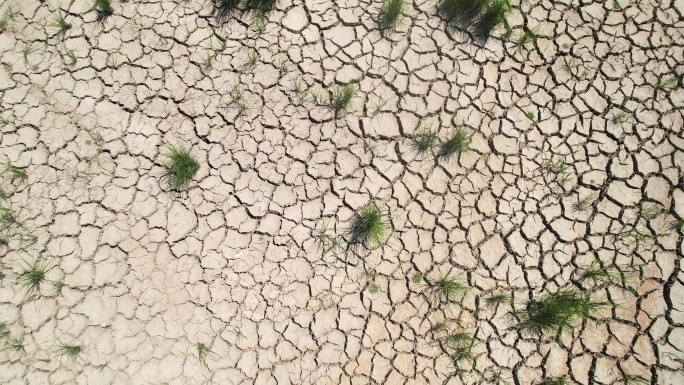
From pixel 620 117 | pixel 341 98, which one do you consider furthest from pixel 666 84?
pixel 341 98

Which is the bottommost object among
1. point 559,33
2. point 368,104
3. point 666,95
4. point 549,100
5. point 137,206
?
point 137,206

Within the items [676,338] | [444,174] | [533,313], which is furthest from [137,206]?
[676,338]

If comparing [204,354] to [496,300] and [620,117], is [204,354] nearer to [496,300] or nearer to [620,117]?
[496,300]

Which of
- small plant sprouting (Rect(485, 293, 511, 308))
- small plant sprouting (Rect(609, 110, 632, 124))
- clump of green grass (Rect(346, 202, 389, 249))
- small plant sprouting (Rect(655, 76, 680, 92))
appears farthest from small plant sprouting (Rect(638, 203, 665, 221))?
clump of green grass (Rect(346, 202, 389, 249))

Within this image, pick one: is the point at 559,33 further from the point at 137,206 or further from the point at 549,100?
the point at 137,206

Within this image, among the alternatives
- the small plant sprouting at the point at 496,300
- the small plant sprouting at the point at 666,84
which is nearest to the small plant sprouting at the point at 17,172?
the small plant sprouting at the point at 496,300

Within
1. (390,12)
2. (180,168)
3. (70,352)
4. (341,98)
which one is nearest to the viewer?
(70,352)

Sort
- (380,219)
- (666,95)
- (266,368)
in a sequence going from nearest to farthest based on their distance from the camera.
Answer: (266,368)
(380,219)
(666,95)

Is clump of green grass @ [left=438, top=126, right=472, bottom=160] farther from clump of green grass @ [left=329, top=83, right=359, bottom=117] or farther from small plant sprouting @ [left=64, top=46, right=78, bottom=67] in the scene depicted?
small plant sprouting @ [left=64, top=46, right=78, bottom=67]
